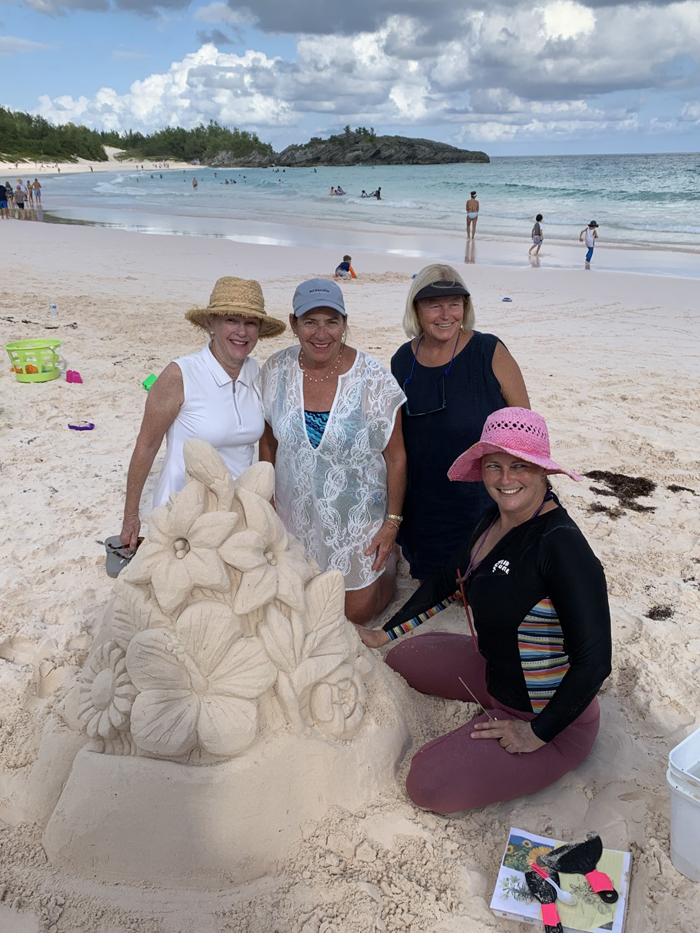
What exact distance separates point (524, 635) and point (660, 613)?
1530 millimetres

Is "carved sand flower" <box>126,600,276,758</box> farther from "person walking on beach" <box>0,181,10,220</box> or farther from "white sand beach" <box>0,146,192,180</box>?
"white sand beach" <box>0,146,192,180</box>

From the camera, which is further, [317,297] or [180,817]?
[317,297]

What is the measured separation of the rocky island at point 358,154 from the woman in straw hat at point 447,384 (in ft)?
274

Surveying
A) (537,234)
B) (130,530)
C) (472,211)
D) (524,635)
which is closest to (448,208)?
(472,211)

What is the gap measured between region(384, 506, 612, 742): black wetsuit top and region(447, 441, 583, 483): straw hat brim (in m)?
0.15

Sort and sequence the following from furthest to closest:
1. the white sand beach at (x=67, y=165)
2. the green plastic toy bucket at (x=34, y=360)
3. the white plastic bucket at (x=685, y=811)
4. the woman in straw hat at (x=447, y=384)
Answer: the white sand beach at (x=67, y=165) → the green plastic toy bucket at (x=34, y=360) → the woman in straw hat at (x=447, y=384) → the white plastic bucket at (x=685, y=811)

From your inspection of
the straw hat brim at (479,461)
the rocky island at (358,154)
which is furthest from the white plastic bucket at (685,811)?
the rocky island at (358,154)

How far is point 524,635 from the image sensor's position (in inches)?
92.3

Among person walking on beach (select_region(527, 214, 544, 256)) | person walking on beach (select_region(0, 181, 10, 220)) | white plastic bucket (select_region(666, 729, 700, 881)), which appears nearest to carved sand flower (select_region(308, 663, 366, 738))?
white plastic bucket (select_region(666, 729, 700, 881))

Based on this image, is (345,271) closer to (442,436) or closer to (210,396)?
(442,436)

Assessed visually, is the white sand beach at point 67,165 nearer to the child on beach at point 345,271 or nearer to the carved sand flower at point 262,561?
the child on beach at point 345,271

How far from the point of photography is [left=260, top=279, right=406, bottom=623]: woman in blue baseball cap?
3.14 metres

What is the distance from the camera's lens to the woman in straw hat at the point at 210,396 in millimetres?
3012

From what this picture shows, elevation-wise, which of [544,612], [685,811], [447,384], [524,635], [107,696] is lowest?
[685,811]
